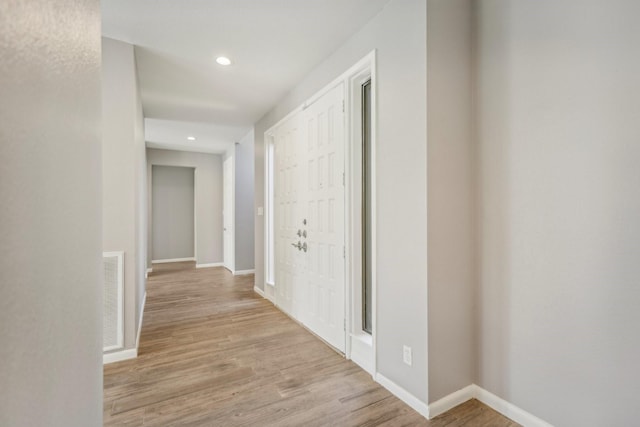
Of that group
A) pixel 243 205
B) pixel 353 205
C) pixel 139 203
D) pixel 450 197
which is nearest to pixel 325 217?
pixel 353 205

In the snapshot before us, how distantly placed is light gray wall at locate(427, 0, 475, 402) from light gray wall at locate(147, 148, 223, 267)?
616 centimetres

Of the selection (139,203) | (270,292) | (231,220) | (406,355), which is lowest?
(270,292)

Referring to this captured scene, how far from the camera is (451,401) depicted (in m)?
1.86

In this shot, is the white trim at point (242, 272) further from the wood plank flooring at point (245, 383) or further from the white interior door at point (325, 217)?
the white interior door at point (325, 217)

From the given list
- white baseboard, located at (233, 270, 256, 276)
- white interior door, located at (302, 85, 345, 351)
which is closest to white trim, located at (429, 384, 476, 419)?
white interior door, located at (302, 85, 345, 351)

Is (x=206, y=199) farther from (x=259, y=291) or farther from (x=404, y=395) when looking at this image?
(x=404, y=395)

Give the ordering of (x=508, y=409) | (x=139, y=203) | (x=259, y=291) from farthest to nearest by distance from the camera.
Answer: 1. (x=259, y=291)
2. (x=139, y=203)
3. (x=508, y=409)

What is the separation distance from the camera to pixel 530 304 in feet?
5.57

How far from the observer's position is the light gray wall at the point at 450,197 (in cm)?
181

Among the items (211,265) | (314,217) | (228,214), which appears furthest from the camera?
(211,265)

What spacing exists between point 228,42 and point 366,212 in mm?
1845

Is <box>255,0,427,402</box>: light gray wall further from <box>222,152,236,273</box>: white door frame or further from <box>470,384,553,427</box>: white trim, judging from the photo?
<box>222,152,236,273</box>: white door frame

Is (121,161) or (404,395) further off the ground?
(121,161)

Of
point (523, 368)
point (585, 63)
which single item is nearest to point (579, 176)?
point (585, 63)
